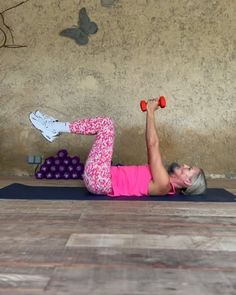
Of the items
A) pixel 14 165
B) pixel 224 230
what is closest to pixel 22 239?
pixel 224 230

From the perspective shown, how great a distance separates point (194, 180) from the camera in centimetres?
395

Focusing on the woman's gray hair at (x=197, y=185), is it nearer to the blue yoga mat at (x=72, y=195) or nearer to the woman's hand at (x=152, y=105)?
the blue yoga mat at (x=72, y=195)

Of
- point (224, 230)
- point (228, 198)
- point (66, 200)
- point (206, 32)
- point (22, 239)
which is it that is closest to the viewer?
point (22, 239)

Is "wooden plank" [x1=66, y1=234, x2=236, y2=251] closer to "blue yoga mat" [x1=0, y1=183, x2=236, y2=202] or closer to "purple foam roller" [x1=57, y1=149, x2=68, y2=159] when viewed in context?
"blue yoga mat" [x1=0, y1=183, x2=236, y2=202]

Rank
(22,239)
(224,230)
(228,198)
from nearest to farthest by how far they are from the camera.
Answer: (22,239) → (224,230) → (228,198)

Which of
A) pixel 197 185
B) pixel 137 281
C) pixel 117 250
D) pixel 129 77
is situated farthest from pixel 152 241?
pixel 129 77

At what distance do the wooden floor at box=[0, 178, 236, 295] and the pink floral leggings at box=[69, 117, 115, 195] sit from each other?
0.54 metres

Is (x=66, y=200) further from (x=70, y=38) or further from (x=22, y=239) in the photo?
(x=70, y=38)

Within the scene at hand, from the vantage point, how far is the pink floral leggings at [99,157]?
152 inches

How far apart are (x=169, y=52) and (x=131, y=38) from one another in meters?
0.49

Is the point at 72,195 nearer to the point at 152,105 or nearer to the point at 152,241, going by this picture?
the point at 152,105

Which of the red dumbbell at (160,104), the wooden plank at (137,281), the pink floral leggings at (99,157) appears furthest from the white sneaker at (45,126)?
the wooden plank at (137,281)

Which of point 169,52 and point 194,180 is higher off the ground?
point 169,52

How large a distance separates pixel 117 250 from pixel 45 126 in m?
2.46
